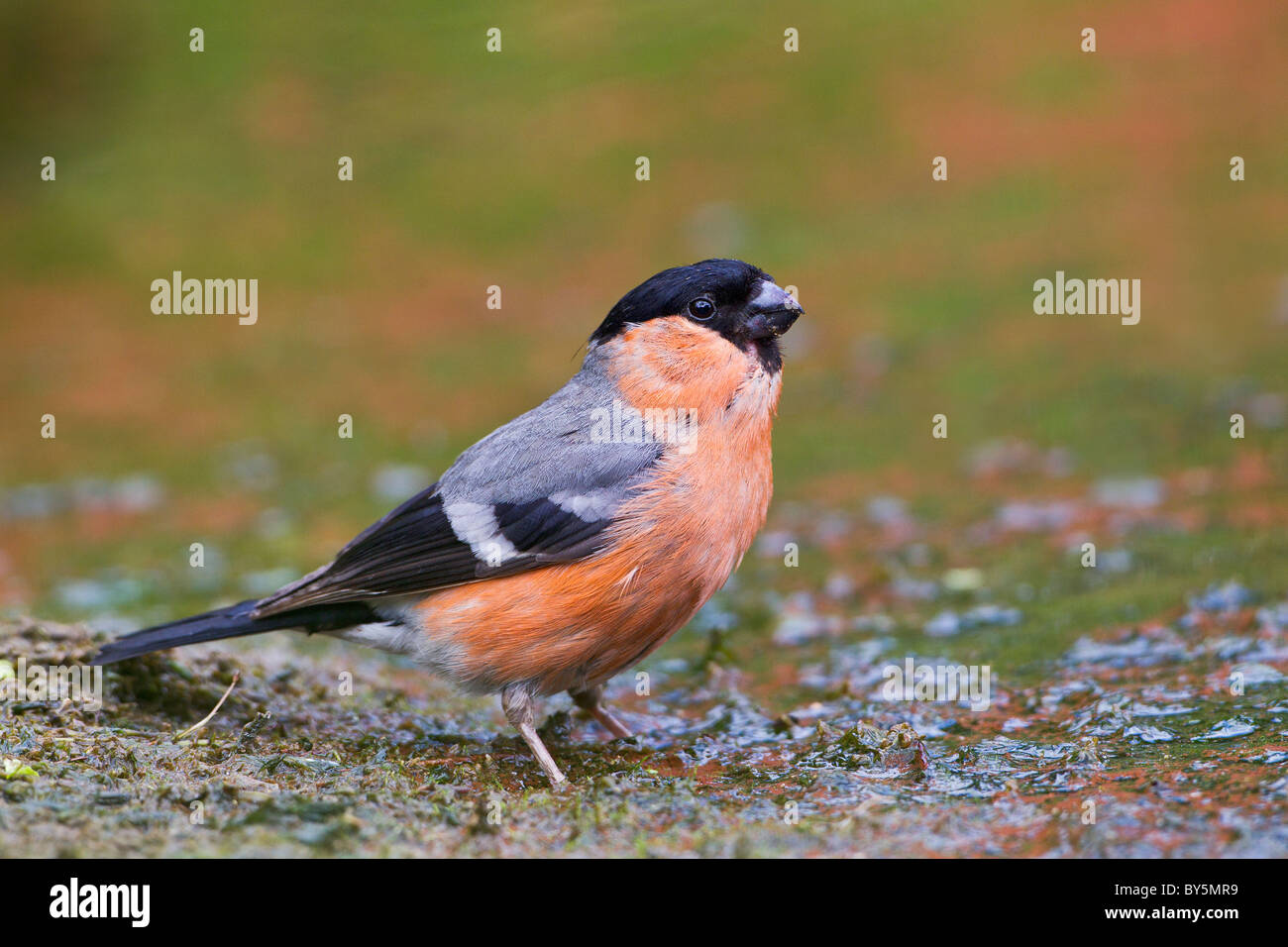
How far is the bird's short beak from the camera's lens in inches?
212

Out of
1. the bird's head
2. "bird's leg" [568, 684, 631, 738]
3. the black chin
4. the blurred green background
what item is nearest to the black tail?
"bird's leg" [568, 684, 631, 738]

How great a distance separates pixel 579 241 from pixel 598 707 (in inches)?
338

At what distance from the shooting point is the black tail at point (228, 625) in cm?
525

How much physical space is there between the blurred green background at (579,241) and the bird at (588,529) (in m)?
2.63

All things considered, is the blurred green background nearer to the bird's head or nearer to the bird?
the bird

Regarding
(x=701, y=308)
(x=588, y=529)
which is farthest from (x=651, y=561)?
(x=701, y=308)

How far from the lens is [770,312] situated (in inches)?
213

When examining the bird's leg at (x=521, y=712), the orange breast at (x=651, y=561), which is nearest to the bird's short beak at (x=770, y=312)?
the orange breast at (x=651, y=561)

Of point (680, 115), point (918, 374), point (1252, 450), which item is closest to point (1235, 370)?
point (1252, 450)

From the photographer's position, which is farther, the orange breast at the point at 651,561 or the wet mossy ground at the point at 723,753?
the orange breast at the point at 651,561

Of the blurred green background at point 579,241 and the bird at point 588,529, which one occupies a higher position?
the blurred green background at point 579,241

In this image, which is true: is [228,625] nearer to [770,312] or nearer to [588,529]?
[588,529]

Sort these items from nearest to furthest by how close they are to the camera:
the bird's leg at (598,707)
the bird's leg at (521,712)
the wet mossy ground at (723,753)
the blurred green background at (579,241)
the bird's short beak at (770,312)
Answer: the wet mossy ground at (723,753), the bird's leg at (521,712), the bird's short beak at (770,312), the bird's leg at (598,707), the blurred green background at (579,241)

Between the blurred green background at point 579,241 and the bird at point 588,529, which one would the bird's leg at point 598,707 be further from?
the blurred green background at point 579,241
